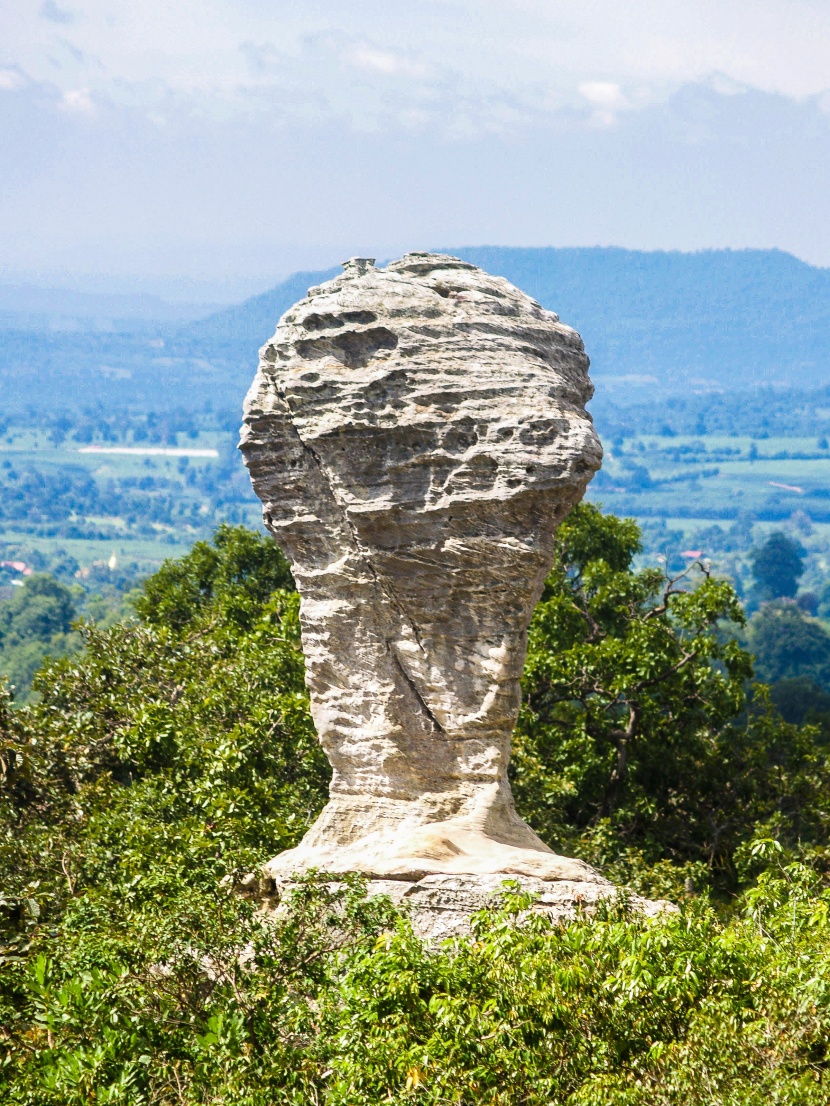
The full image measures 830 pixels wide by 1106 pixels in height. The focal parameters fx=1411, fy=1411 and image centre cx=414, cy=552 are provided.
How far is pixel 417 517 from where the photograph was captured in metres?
20.9

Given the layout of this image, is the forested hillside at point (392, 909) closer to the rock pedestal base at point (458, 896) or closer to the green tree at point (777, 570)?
the rock pedestal base at point (458, 896)

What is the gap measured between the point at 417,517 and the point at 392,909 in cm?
588

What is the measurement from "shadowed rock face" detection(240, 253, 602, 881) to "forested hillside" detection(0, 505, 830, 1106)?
109 inches

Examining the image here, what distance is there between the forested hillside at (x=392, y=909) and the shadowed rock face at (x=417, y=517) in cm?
278

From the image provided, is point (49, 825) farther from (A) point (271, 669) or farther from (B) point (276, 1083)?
(B) point (276, 1083)

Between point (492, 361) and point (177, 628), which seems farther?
point (177, 628)

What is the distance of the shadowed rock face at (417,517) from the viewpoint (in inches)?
808

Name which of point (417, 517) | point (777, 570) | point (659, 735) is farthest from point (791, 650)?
point (417, 517)

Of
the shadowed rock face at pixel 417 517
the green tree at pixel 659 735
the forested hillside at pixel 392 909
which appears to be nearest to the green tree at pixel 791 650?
the green tree at pixel 659 735

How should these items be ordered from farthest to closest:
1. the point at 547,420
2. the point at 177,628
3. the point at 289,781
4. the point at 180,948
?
1. the point at 177,628
2. the point at 289,781
3. the point at 547,420
4. the point at 180,948

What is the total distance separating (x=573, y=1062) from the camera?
1453cm

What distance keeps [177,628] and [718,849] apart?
17.1m

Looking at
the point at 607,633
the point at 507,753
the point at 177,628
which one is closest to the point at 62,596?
the point at 177,628

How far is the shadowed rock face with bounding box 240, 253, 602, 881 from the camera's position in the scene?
20.5 metres
